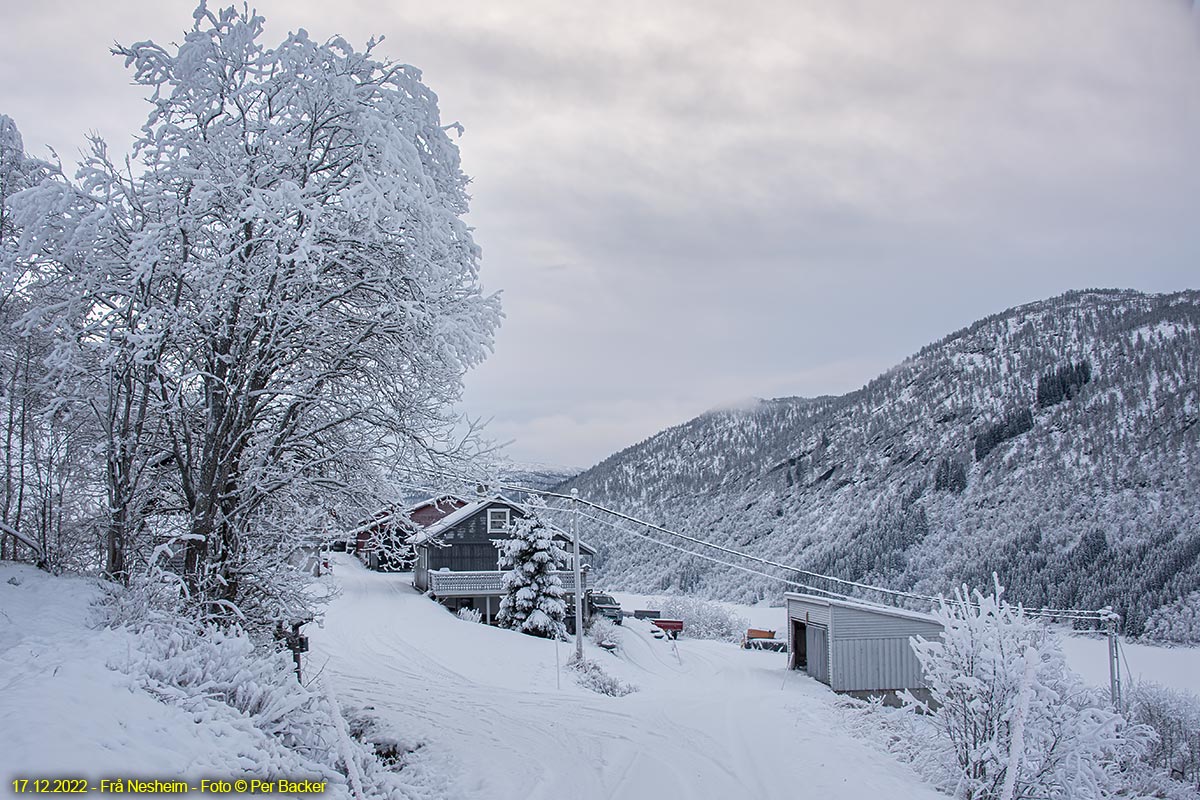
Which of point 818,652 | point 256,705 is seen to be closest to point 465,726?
point 256,705

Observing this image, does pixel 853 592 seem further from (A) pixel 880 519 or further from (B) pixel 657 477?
(B) pixel 657 477

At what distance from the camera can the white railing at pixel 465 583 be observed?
35062 mm

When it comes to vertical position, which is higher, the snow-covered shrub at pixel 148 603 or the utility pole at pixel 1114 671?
the snow-covered shrub at pixel 148 603

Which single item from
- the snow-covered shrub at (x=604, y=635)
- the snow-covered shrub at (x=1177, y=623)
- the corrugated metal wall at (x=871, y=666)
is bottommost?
the snow-covered shrub at (x=1177, y=623)

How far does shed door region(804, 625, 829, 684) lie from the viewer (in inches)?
976

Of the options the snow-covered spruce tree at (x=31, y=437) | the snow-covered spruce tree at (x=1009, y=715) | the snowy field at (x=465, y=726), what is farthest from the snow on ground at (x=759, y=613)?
the snow-covered spruce tree at (x=31, y=437)

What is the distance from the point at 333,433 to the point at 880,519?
258ft

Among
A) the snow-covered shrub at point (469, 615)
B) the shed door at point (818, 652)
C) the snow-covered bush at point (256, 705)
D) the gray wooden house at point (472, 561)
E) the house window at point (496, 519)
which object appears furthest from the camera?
the house window at point (496, 519)

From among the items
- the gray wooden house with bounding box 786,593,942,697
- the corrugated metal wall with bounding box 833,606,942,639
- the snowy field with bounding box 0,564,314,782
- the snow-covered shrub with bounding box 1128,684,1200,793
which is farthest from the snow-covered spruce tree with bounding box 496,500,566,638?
the snowy field with bounding box 0,564,314,782

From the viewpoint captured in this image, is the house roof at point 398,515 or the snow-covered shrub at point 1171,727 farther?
the snow-covered shrub at point 1171,727

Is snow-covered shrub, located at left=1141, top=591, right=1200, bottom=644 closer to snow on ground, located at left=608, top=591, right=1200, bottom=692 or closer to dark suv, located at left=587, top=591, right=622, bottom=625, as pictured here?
snow on ground, located at left=608, top=591, right=1200, bottom=692

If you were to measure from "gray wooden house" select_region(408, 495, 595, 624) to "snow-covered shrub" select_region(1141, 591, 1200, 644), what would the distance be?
35466mm

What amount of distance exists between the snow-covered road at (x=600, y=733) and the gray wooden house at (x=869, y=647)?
136cm

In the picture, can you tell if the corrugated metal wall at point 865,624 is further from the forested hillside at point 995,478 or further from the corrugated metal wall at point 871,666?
the forested hillside at point 995,478
